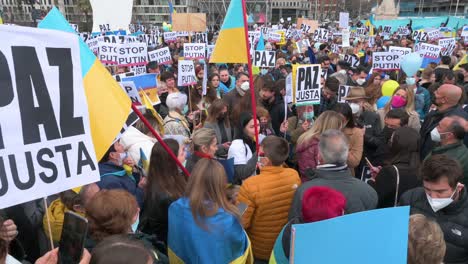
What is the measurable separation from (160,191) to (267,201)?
91cm

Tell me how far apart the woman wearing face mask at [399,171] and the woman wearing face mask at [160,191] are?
1.82m

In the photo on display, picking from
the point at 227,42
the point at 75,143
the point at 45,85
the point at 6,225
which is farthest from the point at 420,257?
the point at 227,42

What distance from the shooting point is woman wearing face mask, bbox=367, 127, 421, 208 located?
3.44 m

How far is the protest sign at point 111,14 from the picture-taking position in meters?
20.7

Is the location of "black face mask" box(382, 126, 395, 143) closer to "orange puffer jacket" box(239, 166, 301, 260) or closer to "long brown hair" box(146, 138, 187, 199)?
"orange puffer jacket" box(239, 166, 301, 260)

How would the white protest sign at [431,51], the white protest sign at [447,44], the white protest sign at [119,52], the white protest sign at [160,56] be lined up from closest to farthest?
the white protest sign at [119,52] < the white protest sign at [160,56] < the white protest sign at [431,51] < the white protest sign at [447,44]

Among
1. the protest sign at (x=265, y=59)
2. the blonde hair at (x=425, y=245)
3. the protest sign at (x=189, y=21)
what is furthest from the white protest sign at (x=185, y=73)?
the protest sign at (x=189, y=21)

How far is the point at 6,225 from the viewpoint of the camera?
250 centimetres

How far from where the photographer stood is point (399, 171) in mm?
3461

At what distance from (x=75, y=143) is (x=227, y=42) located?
313 cm

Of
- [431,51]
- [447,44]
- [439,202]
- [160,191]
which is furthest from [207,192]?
[447,44]

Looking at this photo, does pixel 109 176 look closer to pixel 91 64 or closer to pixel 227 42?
pixel 91 64

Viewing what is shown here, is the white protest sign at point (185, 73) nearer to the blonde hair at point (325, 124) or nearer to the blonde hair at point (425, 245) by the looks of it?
the blonde hair at point (325, 124)

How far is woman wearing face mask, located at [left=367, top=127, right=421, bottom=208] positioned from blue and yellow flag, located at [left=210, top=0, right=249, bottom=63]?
2.17 metres
